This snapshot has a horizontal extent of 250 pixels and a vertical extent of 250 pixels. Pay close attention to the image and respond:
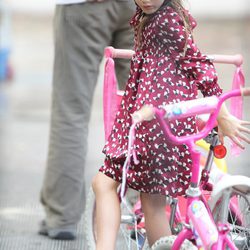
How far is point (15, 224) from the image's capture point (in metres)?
5.86

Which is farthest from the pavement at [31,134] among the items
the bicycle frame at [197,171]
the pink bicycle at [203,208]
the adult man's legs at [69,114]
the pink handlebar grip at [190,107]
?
the pink handlebar grip at [190,107]

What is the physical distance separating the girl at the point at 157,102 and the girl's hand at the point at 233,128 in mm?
172

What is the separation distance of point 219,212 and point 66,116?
1.80m

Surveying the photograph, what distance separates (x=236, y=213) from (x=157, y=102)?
0.68m

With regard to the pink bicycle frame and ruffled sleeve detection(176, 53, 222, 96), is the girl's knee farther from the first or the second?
ruffled sleeve detection(176, 53, 222, 96)

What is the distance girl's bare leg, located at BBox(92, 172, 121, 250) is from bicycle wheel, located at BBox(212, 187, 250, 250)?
42 centimetres

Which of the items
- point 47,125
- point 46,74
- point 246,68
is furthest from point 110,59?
point 46,74

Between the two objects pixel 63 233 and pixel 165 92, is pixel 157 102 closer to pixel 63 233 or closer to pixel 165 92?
pixel 165 92

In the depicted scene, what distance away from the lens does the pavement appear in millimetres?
5770

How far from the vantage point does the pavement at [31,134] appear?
227 inches

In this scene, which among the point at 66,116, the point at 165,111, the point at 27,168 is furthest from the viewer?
the point at 27,168

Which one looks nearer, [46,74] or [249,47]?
[46,74]

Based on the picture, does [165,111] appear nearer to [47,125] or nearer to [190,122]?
[190,122]

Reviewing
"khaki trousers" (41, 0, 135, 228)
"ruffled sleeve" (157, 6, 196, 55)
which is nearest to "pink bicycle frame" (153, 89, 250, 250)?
"ruffled sleeve" (157, 6, 196, 55)
